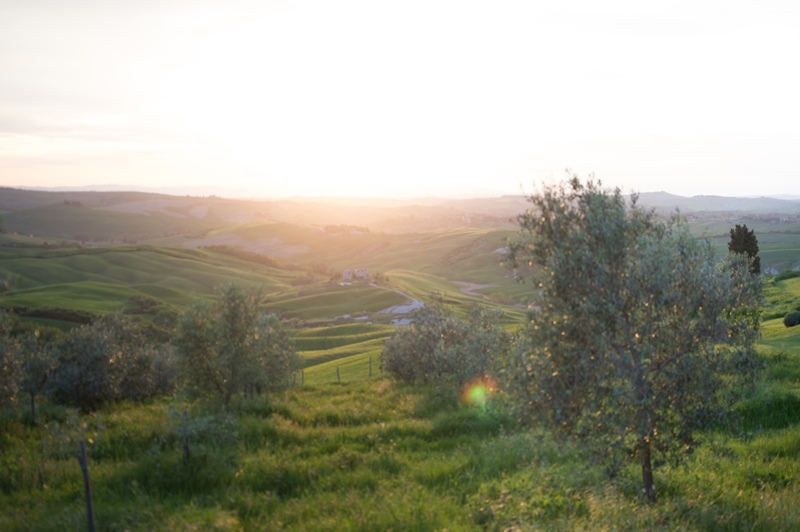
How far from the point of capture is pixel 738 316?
36.6ft

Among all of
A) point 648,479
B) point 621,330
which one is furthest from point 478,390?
point 621,330

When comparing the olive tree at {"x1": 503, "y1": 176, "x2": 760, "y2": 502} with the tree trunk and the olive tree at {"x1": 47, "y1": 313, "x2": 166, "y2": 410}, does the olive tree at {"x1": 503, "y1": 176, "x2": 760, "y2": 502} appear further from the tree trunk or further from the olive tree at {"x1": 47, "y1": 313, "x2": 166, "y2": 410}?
the olive tree at {"x1": 47, "y1": 313, "x2": 166, "y2": 410}

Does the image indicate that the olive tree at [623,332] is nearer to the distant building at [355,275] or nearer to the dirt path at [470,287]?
the dirt path at [470,287]

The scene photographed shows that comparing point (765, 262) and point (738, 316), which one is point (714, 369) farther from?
point (765, 262)

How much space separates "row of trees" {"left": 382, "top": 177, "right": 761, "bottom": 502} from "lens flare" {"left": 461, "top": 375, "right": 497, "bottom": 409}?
12609 mm

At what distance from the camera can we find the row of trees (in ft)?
33.3

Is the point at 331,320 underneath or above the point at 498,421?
underneath

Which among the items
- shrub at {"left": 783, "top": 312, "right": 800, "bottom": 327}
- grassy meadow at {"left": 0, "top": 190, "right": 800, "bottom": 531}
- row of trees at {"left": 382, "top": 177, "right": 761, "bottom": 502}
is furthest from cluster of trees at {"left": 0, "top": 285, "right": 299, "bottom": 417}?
shrub at {"left": 783, "top": 312, "right": 800, "bottom": 327}

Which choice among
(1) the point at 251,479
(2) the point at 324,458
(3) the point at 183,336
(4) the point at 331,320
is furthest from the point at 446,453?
(4) the point at 331,320

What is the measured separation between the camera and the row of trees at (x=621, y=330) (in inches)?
400

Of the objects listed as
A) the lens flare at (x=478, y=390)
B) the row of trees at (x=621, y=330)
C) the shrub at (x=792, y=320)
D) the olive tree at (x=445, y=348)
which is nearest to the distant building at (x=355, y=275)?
the olive tree at (x=445, y=348)

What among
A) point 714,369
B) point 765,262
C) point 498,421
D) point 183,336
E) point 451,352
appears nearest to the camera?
point 714,369

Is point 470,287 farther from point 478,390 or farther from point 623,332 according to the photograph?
point 623,332

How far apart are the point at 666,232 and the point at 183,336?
17504mm
